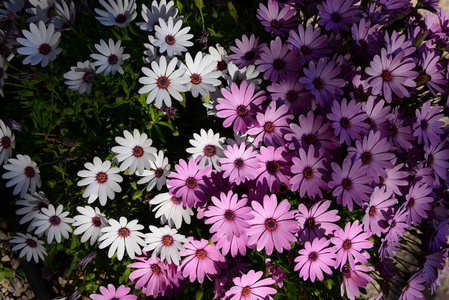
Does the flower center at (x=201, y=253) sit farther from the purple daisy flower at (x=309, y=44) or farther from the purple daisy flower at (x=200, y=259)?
→ the purple daisy flower at (x=309, y=44)

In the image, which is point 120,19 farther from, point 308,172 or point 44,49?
point 308,172

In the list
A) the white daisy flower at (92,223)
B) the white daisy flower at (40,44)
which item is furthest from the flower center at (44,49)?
the white daisy flower at (92,223)

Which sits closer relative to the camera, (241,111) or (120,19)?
(241,111)

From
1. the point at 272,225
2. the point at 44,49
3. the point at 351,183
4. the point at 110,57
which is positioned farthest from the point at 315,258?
the point at 44,49

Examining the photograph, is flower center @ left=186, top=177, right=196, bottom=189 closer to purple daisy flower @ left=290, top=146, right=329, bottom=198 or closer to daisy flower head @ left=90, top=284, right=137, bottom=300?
purple daisy flower @ left=290, top=146, right=329, bottom=198

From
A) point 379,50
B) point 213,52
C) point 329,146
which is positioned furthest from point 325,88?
point 213,52

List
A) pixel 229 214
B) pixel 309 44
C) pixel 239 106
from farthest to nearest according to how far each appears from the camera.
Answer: pixel 309 44 < pixel 239 106 < pixel 229 214
